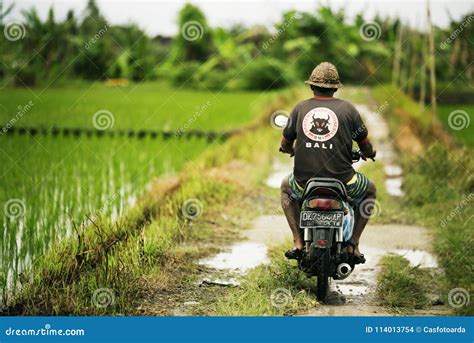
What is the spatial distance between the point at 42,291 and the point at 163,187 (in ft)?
7.46

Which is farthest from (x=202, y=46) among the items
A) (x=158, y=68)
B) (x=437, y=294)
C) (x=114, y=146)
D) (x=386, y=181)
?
(x=437, y=294)

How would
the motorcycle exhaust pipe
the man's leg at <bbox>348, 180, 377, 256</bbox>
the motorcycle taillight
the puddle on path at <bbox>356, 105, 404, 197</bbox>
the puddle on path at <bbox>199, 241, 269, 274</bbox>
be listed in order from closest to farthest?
1. the motorcycle taillight
2. the motorcycle exhaust pipe
3. the man's leg at <bbox>348, 180, 377, 256</bbox>
4. the puddle on path at <bbox>199, 241, 269, 274</bbox>
5. the puddle on path at <bbox>356, 105, 404, 197</bbox>

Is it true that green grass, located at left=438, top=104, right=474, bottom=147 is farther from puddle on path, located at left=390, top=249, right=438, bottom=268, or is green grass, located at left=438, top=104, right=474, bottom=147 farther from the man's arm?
the man's arm

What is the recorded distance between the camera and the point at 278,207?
242 inches

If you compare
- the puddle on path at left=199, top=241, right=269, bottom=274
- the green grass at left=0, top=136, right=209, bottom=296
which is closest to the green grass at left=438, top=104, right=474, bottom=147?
the green grass at left=0, top=136, right=209, bottom=296

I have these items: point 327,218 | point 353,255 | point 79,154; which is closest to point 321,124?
point 327,218

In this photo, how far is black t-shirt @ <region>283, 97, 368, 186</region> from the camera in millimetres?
3807

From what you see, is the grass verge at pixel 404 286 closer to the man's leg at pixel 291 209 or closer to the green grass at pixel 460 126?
the man's leg at pixel 291 209

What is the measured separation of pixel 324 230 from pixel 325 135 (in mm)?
465

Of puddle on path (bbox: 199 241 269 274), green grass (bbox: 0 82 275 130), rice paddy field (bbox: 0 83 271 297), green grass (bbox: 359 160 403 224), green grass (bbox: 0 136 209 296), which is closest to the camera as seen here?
puddle on path (bbox: 199 241 269 274)

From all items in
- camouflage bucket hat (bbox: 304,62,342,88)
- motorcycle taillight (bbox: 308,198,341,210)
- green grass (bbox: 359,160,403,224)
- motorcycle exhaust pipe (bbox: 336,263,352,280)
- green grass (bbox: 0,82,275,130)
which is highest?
green grass (bbox: 0,82,275,130)

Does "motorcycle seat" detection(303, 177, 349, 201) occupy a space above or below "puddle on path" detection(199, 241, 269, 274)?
above

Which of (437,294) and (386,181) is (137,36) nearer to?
(386,181)

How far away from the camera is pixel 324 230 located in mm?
3781
